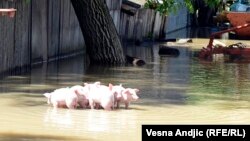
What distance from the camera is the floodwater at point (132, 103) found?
10891mm

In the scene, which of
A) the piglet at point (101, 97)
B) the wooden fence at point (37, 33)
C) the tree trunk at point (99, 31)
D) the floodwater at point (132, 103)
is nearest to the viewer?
the floodwater at point (132, 103)

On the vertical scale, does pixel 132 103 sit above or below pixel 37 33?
below

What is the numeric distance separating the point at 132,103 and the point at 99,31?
7265mm

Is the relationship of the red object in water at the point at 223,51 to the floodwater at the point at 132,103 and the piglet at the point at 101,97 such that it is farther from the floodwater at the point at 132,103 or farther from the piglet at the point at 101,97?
the piglet at the point at 101,97

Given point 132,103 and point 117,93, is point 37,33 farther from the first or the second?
point 117,93

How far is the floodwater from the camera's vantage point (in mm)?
10891

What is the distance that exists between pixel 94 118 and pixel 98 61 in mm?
8974

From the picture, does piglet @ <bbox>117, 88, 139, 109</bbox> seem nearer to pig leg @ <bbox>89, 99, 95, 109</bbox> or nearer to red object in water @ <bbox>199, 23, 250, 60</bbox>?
pig leg @ <bbox>89, 99, 95, 109</bbox>

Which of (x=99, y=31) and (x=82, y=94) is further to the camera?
(x=99, y=31)

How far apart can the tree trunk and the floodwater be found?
22.9 inches

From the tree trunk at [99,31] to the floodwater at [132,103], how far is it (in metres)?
0.58

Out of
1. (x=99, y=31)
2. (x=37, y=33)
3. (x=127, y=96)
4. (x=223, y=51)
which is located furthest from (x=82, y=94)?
(x=223, y=51)

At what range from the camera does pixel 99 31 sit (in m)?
20.5

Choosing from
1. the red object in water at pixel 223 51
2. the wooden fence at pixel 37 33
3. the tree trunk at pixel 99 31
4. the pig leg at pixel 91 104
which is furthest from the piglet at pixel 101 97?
the red object in water at pixel 223 51
